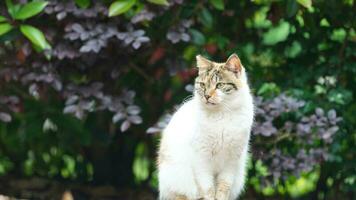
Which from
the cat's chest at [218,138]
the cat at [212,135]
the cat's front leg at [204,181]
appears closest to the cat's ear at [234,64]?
the cat at [212,135]

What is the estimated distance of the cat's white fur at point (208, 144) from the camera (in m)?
3.75

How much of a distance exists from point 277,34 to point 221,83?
1.79 m

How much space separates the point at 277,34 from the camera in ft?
17.9

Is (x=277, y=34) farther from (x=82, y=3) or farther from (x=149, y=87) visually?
(x=82, y=3)

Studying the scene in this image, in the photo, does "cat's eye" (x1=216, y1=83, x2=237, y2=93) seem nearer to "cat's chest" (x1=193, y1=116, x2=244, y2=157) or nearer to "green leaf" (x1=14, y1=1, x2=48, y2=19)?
"cat's chest" (x1=193, y1=116, x2=244, y2=157)

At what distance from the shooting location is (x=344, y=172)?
5.41m

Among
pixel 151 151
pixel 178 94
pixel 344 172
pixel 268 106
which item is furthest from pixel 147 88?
pixel 344 172

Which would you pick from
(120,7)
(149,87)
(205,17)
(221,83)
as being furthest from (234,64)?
(149,87)

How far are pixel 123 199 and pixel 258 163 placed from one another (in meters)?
1.10

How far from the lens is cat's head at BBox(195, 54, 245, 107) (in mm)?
3725

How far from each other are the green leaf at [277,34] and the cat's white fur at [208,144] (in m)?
1.61

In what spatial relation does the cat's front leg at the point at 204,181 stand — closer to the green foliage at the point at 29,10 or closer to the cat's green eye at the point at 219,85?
the cat's green eye at the point at 219,85

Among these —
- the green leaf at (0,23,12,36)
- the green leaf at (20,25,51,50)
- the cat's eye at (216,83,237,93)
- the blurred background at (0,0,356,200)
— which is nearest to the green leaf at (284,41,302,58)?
the blurred background at (0,0,356,200)

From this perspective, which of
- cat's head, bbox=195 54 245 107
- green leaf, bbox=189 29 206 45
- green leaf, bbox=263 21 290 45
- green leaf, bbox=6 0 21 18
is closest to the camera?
cat's head, bbox=195 54 245 107
